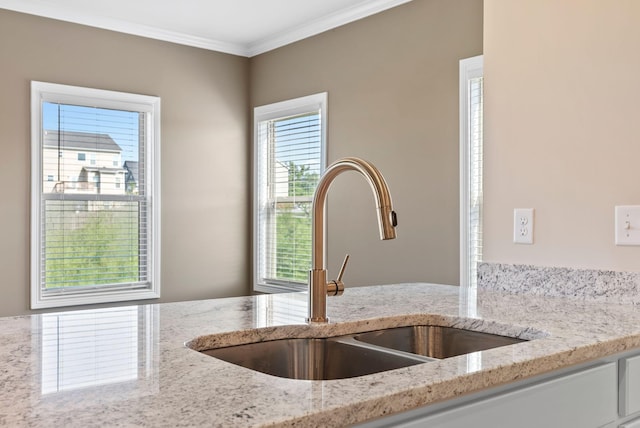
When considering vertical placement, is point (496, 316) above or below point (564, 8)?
below

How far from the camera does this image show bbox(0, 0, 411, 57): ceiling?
3.99m

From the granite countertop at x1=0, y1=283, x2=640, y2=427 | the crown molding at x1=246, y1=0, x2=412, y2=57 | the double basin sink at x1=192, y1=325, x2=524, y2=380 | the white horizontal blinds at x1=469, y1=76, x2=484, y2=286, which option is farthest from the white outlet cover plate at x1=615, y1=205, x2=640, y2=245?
the crown molding at x1=246, y1=0, x2=412, y2=57

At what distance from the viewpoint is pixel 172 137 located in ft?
15.4

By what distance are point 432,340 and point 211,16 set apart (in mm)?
3345

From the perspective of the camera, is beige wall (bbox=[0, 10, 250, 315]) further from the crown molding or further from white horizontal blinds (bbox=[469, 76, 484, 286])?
white horizontal blinds (bbox=[469, 76, 484, 286])

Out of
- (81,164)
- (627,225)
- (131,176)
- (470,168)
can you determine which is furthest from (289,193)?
(627,225)

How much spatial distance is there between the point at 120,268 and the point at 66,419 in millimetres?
3938

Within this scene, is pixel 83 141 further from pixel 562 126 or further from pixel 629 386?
pixel 629 386

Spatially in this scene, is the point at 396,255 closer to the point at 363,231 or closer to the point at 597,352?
the point at 363,231

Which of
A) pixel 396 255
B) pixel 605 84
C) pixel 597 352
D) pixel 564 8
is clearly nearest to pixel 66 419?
pixel 597 352

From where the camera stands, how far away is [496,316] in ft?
5.04

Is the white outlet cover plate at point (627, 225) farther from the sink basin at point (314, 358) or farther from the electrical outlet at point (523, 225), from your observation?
the sink basin at point (314, 358)

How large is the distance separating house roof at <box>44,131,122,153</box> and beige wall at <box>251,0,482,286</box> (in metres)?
1.46

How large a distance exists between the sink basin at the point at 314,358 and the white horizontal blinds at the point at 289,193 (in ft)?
10.2
